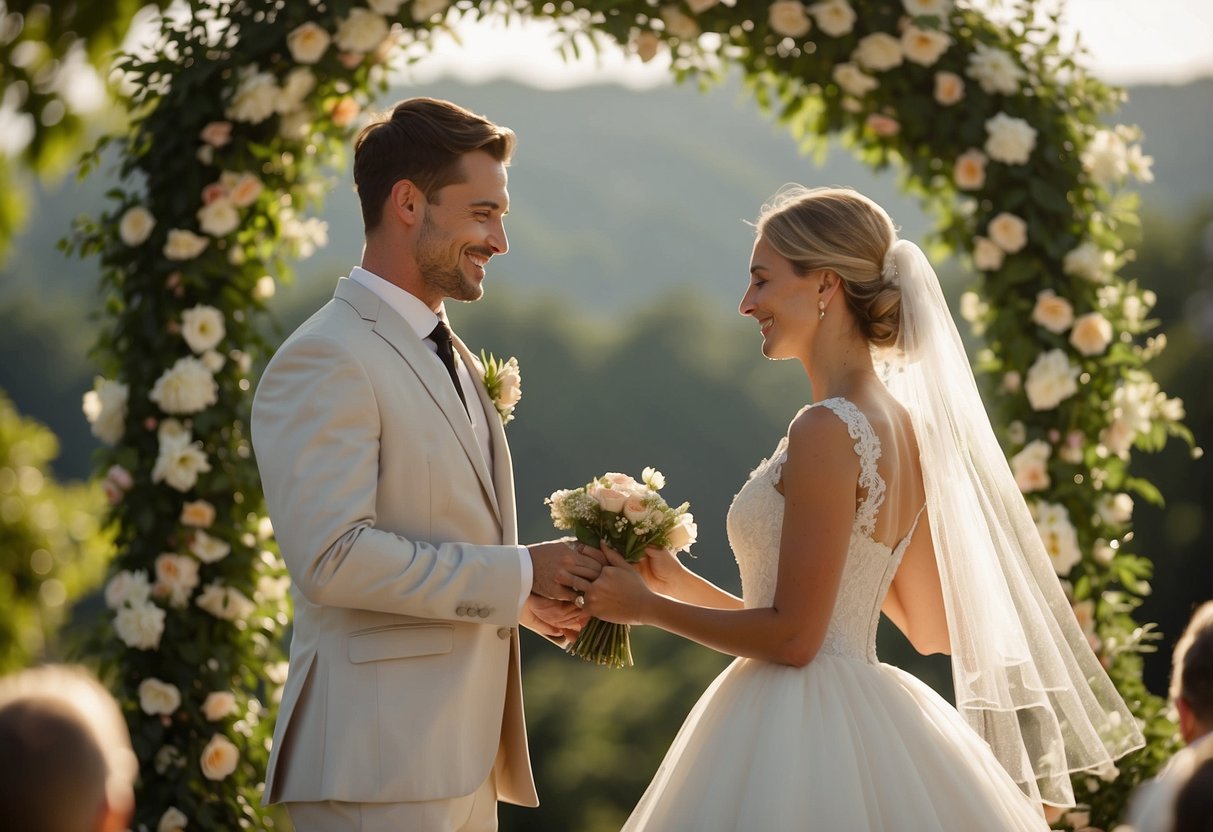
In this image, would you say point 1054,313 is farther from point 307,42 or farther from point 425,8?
point 307,42

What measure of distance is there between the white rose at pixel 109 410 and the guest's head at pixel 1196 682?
4.31m

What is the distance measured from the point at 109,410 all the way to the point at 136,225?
789 millimetres

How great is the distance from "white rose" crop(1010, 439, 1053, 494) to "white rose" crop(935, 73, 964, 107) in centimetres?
149

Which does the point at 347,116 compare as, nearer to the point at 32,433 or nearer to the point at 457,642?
the point at 457,642

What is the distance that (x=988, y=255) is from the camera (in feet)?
17.7

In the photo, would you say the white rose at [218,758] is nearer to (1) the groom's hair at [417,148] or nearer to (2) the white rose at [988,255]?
(1) the groom's hair at [417,148]

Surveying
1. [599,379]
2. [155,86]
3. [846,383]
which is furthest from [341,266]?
[846,383]

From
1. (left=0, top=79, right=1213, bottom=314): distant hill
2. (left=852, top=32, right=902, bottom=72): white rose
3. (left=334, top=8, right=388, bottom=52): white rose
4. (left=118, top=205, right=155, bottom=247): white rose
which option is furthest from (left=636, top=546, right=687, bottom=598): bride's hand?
(left=0, top=79, right=1213, bottom=314): distant hill

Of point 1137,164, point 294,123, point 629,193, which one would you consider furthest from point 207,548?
point 629,193

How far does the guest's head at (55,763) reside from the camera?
1.87 metres

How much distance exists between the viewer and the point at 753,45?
5.46m

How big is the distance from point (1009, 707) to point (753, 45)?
3.03 meters

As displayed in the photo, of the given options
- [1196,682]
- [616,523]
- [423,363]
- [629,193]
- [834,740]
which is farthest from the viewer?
[629,193]

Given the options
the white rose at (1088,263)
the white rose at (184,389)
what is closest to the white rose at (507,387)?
the white rose at (184,389)
